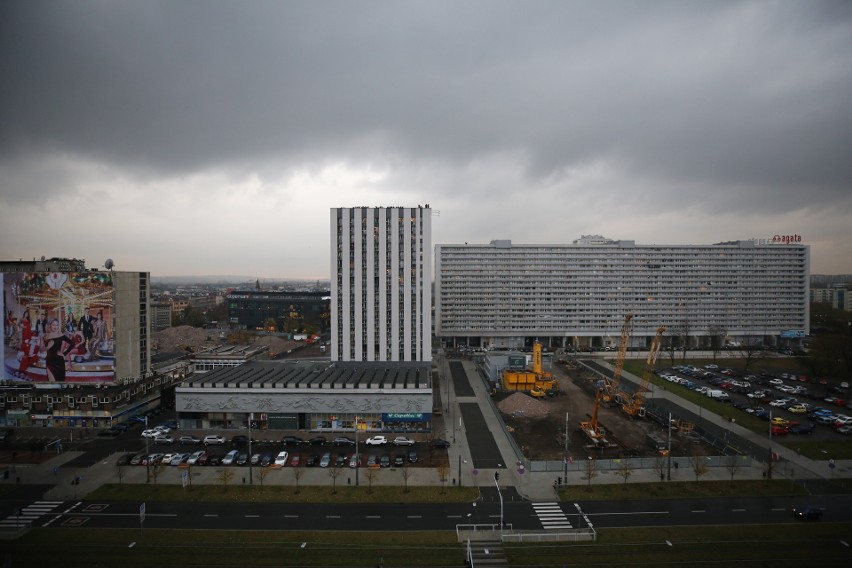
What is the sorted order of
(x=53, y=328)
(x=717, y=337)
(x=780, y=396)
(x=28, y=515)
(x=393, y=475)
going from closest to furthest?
(x=28, y=515) < (x=393, y=475) < (x=53, y=328) < (x=780, y=396) < (x=717, y=337)

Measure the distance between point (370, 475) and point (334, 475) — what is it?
273cm

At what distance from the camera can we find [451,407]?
178 feet

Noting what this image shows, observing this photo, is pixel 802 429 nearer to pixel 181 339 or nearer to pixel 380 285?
pixel 380 285

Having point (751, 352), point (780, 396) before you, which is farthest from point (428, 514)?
point (751, 352)

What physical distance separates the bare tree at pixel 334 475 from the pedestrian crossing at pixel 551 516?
1462cm

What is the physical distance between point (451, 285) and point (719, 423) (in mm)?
58677

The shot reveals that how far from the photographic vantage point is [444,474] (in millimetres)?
34594

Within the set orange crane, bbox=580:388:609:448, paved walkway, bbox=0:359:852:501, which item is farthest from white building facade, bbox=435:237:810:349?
paved walkway, bbox=0:359:852:501

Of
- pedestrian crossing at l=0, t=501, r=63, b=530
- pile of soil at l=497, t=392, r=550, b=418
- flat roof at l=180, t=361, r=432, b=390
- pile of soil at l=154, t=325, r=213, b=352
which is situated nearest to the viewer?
pedestrian crossing at l=0, t=501, r=63, b=530

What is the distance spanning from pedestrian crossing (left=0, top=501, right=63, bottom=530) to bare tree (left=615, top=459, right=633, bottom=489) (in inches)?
1619

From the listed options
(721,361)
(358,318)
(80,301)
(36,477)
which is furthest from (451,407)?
(721,361)

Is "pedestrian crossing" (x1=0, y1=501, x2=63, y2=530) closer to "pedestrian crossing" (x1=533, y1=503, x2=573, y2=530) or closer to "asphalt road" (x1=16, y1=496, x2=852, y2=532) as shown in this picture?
"asphalt road" (x1=16, y1=496, x2=852, y2=532)

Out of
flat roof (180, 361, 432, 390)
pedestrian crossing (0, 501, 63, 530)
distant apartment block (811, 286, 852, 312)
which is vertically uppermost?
distant apartment block (811, 286, 852, 312)

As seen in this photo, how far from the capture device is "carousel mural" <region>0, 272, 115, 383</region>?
48.2 meters
